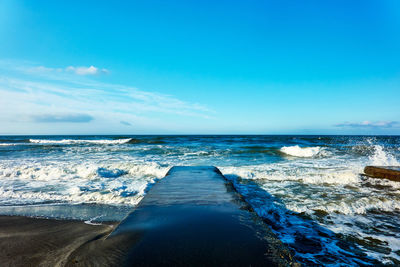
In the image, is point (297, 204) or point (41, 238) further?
point (297, 204)

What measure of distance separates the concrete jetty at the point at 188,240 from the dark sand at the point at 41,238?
1.67 ft

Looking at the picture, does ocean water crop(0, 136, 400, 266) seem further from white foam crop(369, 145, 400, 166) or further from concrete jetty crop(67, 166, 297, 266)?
white foam crop(369, 145, 400, 166)

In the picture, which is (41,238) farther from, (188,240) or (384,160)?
(384,160)

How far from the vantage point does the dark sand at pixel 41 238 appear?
2.33 m

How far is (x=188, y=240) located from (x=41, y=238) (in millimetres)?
2420

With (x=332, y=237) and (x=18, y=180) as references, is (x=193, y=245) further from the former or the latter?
(x=18, y=180)

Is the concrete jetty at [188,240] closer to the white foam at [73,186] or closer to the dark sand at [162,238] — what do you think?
the dark sand at [162,238]

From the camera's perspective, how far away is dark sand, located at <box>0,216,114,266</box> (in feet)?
7.65

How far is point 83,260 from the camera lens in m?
1.77

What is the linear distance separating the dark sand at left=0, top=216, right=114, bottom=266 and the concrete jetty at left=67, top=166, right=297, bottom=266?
51 cm

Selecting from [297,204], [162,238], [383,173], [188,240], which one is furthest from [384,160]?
[162,238]

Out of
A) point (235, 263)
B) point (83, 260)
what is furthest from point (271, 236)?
point (83, 260)

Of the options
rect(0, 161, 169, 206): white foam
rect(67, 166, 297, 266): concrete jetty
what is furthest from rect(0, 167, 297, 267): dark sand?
rect(0, 161, 169, 206): white foam

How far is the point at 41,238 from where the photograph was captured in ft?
9.57
